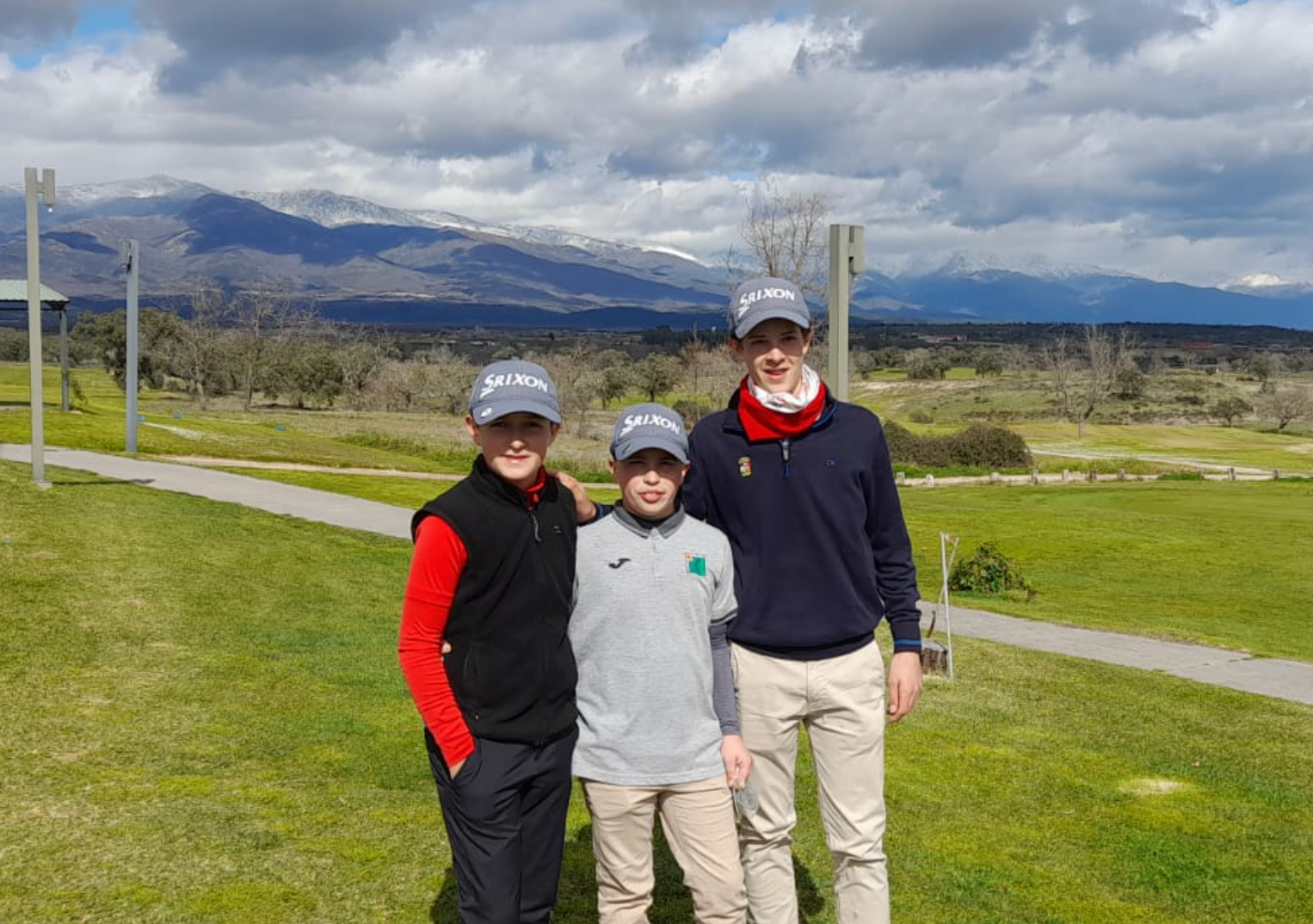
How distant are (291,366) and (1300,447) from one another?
63097 mm

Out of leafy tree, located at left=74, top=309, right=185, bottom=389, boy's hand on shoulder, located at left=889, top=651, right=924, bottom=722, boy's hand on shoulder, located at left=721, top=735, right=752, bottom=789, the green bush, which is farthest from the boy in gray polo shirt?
leafy tree, located at left=74, top=309, right=185, bottom=389

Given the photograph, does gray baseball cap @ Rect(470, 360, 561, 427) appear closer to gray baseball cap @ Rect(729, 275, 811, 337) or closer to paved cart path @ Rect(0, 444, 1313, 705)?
gray baseball cap @ Rect(729, 275, 811, 337)

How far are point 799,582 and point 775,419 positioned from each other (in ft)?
1.71

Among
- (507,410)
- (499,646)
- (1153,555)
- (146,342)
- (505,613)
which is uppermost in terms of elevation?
(146,342)

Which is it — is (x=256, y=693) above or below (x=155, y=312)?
below

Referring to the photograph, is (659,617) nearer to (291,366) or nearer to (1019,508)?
(1019,508)

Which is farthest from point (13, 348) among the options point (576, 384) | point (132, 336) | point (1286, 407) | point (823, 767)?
point (823, 767)

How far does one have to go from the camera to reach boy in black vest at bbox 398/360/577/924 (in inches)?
133

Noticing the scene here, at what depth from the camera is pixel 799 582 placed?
3809 mm

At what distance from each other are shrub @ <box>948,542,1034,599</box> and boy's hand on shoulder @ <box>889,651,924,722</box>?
14.1 meters

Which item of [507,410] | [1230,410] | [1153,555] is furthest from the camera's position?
[1230,410]

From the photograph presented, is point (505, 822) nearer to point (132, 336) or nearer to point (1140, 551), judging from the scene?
point (1140, 551)

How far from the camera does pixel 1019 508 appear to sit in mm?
32156

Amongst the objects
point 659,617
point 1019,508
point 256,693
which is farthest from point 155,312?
point 659,617
